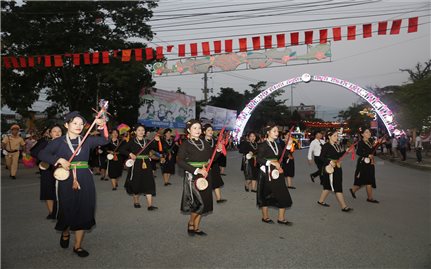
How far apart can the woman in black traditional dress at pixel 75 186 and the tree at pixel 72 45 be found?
14.2 meters

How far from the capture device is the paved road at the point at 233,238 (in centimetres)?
447

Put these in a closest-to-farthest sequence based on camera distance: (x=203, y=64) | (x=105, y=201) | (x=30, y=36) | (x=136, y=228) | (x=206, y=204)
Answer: (x=206, y=204)
(x=136, y=228)
(x=105, y=201)
(x=30, y=36)
(x=203, y=64)

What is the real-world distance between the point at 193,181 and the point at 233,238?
1.04 m

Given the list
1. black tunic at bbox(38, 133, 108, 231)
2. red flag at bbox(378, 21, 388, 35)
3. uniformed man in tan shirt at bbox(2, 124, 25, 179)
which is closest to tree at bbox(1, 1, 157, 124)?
uniformed man in tan shirt at bbox(2, 124, 25, 179)

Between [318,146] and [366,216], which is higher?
[318,146]

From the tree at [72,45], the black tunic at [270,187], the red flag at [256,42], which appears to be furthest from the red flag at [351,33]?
the tree at [72,45]

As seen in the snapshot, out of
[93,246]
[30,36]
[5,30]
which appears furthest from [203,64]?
[93,246]

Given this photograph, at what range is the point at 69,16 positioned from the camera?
1869 cm

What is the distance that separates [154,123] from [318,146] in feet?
56.1

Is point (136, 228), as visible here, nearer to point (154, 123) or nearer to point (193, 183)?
point (193, 183)

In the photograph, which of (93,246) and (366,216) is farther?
(366,216)

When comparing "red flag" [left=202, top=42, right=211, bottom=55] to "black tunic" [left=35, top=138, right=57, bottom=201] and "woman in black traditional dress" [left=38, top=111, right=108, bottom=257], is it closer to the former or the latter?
"black tunic" [left=35, top=138, right=57, bottom=201]

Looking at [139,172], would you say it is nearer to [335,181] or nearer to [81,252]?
[81,252]

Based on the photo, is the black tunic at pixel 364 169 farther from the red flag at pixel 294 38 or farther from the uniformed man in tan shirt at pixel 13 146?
the uniformed man in tan shirt at pixel 13 146
